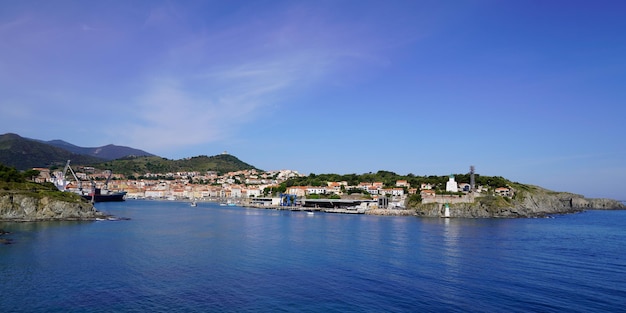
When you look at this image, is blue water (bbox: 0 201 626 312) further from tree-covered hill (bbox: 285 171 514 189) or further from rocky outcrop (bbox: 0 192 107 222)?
tree-covered hill (bbox: 285 171 514 189)

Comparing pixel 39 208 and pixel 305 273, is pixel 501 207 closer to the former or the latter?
pixel 305 273

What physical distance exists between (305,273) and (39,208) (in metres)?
38.7

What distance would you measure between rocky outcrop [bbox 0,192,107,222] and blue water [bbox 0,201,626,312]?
10010mm

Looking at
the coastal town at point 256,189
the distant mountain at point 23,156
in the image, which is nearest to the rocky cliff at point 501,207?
the coastal town at point 256,189

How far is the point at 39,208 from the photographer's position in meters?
46.2

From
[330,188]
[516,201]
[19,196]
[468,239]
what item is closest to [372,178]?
[330,188]

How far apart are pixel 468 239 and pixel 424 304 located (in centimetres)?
2192

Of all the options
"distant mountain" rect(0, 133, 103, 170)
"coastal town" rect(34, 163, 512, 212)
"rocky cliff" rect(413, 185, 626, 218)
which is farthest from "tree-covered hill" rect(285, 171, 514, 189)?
"distant mountain" rect(0, 133, 103, 170)

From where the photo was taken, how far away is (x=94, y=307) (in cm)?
1555

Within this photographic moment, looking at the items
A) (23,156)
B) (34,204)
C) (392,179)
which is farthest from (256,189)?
(23,156)

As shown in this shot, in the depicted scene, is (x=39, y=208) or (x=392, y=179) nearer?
(x=39, y=208)

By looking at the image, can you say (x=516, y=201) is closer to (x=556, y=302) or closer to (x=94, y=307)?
(x=556, y=302)

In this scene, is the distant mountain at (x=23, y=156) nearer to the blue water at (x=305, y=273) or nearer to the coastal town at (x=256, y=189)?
the coastal town at (x=256, y=189)

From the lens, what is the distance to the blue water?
1652 cm
